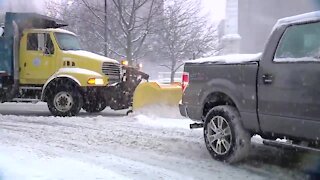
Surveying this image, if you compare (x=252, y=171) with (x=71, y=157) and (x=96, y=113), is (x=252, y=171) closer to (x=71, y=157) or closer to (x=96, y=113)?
(x=71, y=157)

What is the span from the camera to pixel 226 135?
628cm

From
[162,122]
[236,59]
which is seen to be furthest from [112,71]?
[236,59]

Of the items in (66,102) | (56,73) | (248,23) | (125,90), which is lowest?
(66,102)

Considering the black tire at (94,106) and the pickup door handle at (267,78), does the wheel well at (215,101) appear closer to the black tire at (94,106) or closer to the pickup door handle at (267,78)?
the pickup door handle at (267,78)

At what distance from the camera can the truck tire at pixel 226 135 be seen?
6.12 meters

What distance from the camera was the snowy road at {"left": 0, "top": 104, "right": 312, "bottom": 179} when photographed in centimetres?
561

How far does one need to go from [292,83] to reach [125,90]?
7.32 metres

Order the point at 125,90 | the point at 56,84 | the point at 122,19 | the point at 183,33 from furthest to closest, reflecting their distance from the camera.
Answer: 1. the point at 183,33
2. the point at 122,19
3. the point at 125,90
4. the point at 56,84

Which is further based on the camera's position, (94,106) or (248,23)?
(248,23)

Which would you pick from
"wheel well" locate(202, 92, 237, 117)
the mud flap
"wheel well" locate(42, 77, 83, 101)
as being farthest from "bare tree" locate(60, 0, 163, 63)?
"wheel well" locate(202, 92, 237, 117)

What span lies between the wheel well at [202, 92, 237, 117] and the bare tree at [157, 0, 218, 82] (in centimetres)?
1849

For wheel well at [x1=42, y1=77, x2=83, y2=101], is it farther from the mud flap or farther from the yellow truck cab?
the mud flap

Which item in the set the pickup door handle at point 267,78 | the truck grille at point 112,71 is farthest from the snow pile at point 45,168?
the truck grille at point 112,71

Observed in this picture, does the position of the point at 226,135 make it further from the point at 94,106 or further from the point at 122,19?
the point at 122,19
